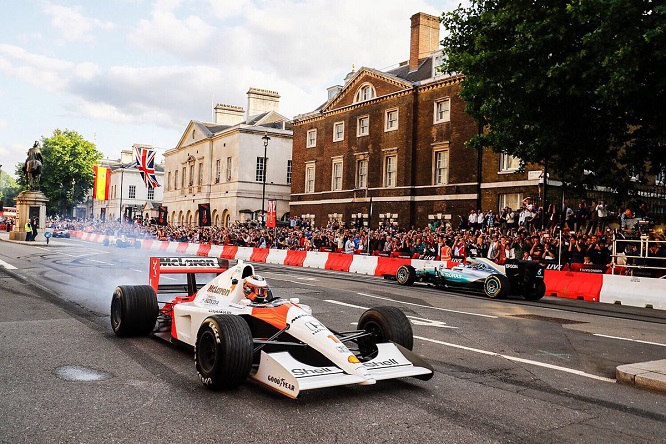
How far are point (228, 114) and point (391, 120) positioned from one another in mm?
36174

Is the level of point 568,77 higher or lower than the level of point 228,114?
lower

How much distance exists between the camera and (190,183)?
72.1 meters

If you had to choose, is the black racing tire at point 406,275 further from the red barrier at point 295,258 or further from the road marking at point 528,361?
the red barrier at point 295,258

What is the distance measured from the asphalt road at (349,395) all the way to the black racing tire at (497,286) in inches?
221

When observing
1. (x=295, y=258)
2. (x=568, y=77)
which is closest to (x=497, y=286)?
(x=568, y=77)

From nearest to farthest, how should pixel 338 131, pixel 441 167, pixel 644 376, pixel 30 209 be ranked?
pixel 644 376, pixel 441 167, pixel 338 131, pixel 30 209

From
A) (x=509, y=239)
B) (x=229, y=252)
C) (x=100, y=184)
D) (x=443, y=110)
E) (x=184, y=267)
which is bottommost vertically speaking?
(x=229, y=252)

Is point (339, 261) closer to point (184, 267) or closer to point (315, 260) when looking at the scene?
point (315, 260)

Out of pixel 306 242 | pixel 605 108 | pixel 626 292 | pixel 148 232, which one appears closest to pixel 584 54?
pixel 605 108

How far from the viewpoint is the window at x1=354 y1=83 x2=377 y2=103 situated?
44.0 metres

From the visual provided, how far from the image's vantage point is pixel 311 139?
51.0 m

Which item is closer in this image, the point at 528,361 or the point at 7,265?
the point at 528,361

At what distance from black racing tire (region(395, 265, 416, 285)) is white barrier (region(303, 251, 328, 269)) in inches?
352

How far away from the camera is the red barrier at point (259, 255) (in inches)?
1287
